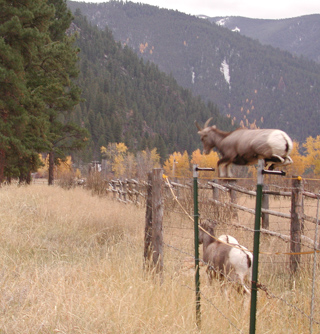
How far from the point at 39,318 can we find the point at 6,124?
11.1m

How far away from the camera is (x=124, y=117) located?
357 feet

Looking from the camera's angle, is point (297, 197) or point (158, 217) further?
point (297, 197)

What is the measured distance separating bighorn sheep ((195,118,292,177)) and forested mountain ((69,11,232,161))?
76.3m

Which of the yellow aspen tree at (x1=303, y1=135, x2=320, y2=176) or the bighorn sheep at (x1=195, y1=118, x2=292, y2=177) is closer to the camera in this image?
the bighorn sheep at (x1=195, y1=118, x2=292, y2=177)

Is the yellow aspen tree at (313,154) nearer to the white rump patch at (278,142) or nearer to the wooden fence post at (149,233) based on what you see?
the wooden fence post at (149,233)

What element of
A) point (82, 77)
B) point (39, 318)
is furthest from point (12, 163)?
point (82, 77)

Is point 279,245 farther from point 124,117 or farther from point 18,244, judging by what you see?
point 124,117

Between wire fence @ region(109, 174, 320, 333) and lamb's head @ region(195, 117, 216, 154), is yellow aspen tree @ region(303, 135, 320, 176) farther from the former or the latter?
lamb's head @ region(195, 117, 216, 154)

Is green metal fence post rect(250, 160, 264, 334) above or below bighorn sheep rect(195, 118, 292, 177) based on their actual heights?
below

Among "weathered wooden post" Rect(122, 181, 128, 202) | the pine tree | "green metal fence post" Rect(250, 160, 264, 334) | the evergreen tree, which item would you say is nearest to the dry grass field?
"green metal fence post" Rect(250, 160, 264, 334)

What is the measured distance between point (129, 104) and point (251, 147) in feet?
393

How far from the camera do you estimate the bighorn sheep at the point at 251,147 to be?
4.55ft

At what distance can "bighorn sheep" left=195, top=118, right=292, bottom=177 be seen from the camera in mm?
1386

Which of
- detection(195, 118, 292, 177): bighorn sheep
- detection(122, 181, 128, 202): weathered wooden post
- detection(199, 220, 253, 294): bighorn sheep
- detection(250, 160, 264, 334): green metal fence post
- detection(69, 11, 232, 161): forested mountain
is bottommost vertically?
detection(122, 181, 128, 202): weathered wooden post
